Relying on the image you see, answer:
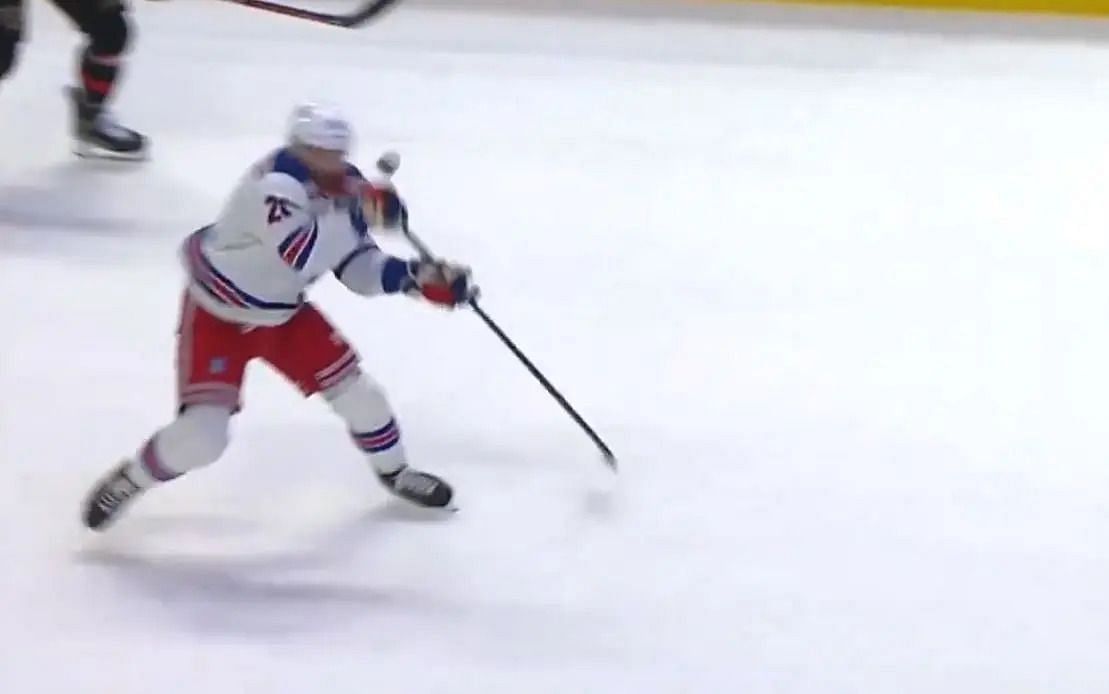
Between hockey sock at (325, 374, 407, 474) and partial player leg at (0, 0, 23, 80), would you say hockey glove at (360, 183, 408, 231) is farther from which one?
partial player leg at (0, 0, 23, 80)

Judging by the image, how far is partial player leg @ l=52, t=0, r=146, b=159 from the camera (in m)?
3.25

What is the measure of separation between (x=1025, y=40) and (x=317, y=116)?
258 cm

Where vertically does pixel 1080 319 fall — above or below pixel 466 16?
below

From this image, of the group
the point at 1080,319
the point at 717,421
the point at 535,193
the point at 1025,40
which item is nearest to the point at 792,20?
the point at 1025,40

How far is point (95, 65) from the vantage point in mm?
3295

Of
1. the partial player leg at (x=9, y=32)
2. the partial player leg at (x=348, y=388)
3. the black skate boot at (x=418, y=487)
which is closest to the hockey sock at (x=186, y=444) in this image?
the partial player leg at (x=348, y=388)

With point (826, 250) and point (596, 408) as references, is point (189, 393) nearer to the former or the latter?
point (596, 408)

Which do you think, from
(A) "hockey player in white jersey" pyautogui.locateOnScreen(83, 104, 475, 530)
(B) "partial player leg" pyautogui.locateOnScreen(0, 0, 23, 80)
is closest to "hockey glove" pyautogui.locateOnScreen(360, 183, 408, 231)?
(A) "hockey player in white jersey" pyautogui.locateOnScreen(83, 104, 475, 530)

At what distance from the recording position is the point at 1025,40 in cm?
405

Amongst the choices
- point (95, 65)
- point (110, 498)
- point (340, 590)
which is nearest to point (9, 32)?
point (95, 65)

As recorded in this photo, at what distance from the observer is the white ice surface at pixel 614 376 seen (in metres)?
2.08

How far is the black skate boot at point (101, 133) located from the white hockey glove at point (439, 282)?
1561 mm

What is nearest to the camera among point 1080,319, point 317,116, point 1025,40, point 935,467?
point 317,116

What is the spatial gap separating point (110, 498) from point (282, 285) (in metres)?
0.41
